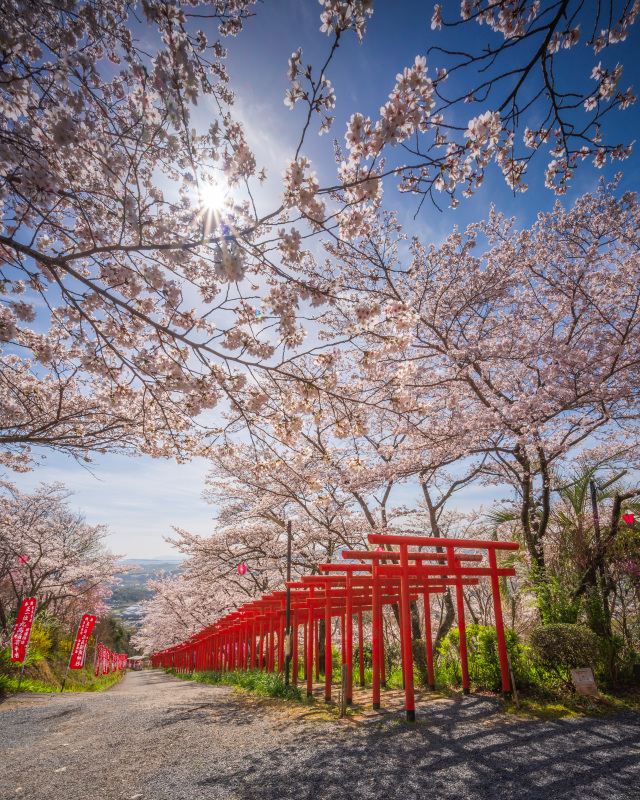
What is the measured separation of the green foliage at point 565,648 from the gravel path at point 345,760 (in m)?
0.67

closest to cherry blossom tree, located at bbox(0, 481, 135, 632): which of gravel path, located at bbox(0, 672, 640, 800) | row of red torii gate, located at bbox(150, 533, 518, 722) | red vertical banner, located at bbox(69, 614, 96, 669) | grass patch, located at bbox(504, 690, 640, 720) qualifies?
red vertical banner, located at bbox(69, 614, 96, 669)

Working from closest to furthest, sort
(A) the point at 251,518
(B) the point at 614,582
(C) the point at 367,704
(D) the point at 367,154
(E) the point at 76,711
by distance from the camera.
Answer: (D) the point at 367,154 < (C) the point at 367,704 < (B) the point at 614,582 < (E) the point at 76,711 < (A) the point at 251,518

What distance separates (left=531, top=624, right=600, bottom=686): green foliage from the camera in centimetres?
416

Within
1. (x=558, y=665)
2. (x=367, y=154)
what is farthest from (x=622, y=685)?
(x=367, y=154)

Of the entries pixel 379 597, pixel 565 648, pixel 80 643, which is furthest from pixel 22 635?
pixel 565 648

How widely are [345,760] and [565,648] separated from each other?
2970 mm

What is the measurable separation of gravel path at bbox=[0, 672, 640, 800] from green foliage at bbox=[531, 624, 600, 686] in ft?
2.20

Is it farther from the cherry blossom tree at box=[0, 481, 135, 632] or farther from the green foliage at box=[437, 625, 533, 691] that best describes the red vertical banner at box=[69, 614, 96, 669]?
the green foliage at box=[437, 625, 533, 691]

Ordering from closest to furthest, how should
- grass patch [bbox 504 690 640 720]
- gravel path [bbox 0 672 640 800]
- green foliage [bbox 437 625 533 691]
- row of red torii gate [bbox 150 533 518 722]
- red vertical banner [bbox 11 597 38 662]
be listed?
1. gravel path [bbox 0 672 640 800]
2. grass patch [bbox 504 690 640 720]
3. row of red torii gate [bbox 150 533 518 722]
4. green foliage [bbox 437 625 533 691]
5. red vertical banner [bbox 11 597 38 662]

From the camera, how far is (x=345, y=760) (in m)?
2.87

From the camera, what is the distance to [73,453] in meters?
7.27

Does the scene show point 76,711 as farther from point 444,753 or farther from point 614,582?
point 614,582

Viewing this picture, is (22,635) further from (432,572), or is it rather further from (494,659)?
(494,659)

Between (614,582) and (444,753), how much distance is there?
4.09 m
